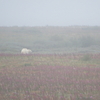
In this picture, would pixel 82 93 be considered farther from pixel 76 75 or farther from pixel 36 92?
pixel 76 75

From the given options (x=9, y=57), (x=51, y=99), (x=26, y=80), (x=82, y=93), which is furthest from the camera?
(x=9, y=57)

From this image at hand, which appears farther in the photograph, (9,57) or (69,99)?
(9,57)

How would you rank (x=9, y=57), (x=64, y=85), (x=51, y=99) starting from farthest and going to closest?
(x=9, y=57) < (x=64, y=85) < (x=51, y=99)

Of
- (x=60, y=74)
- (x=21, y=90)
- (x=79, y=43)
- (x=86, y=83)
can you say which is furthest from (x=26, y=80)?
(x=79, y=43)

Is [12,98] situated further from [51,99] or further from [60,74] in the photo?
[60,74]

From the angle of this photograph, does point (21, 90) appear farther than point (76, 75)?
No

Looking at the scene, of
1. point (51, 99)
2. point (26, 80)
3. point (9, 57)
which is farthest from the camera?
point (9, 57)

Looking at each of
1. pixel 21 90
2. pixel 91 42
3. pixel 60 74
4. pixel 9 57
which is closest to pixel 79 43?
pixel 91 42

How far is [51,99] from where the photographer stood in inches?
292

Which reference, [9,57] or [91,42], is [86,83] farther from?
[91,42]

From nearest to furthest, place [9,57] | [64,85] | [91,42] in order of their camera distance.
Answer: [64,85] < [9,57] < [91,42]

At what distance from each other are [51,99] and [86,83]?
9.11 feet

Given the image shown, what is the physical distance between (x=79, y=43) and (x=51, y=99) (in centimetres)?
3018

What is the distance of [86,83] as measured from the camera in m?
9.62
